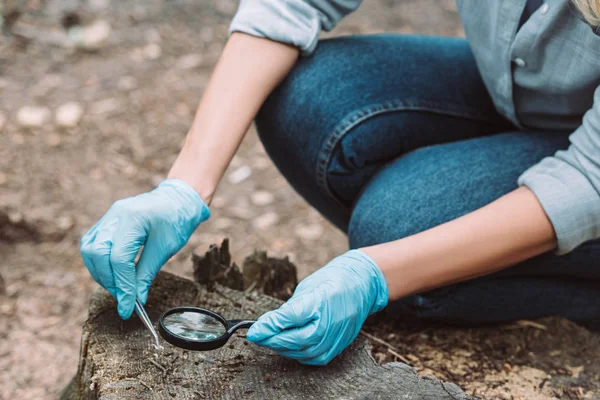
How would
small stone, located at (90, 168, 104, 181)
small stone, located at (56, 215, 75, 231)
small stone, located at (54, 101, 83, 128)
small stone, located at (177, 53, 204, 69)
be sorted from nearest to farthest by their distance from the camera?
small stone, located at (56, 215, 75, 231) < small stone, located at (90, 168, 104, 181) < small stone, located at (54, 101, 83, 128) < small stone, located at (177, 53, 204, 69)

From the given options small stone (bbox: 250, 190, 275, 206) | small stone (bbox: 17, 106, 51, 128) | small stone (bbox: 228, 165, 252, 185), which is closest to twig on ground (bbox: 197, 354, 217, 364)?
small stone (bbox: 250, 190, 275, 206)

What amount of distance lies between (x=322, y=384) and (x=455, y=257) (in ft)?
1.03

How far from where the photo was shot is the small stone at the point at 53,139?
7.52 feet

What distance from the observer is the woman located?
1.04m

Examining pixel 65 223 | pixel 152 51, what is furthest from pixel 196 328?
pixel 152 51

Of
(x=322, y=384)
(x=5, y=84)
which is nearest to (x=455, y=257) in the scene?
(x=322, y=384)

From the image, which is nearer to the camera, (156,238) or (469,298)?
(156,238)

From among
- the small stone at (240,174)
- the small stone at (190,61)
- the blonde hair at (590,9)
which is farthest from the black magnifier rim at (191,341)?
the small stone at (190,61)

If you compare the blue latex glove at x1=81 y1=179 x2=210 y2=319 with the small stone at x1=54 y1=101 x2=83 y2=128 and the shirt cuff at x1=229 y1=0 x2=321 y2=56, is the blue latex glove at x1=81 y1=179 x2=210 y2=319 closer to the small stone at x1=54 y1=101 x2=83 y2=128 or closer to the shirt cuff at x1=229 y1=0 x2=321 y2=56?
the shirt cuff at x1=229 y1=0 x2=321 y2=56

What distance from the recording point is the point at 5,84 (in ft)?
8.49

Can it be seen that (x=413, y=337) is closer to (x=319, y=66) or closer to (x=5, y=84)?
(x=319, y=66)

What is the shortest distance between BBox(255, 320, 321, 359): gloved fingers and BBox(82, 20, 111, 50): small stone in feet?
7.59

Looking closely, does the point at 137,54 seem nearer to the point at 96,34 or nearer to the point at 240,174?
the point at 96,34

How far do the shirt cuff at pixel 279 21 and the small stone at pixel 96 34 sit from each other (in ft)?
5.88
